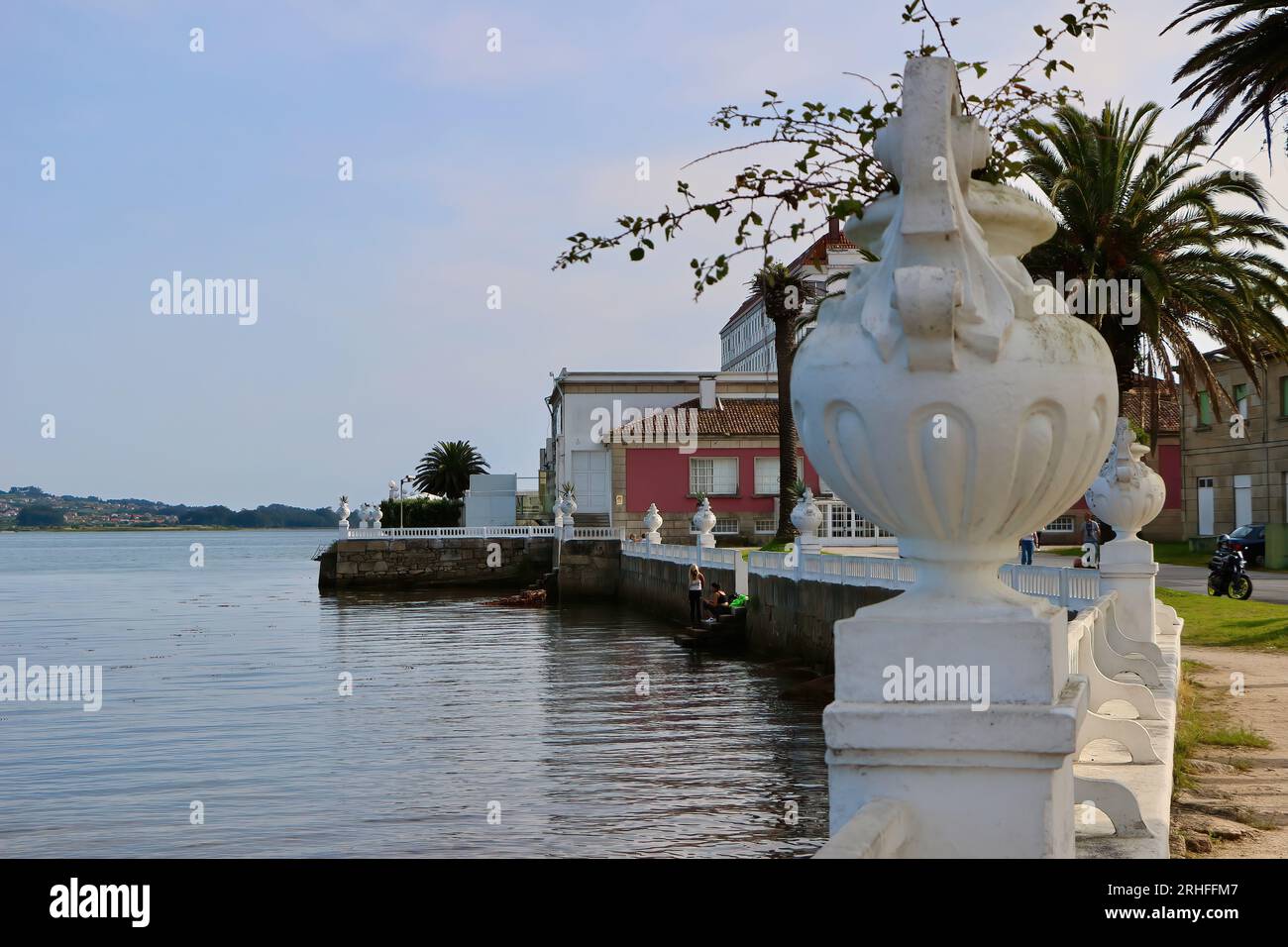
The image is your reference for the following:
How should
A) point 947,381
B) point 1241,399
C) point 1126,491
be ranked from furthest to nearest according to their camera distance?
1. point 1241,399
2. point 1126,491
3. point 947,381

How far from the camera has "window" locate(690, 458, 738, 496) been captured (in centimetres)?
5378

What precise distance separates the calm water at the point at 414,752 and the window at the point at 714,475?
18.8 metres

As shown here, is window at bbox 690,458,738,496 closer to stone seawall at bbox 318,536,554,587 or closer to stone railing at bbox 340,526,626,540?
stone railing at bbox 340,526,626,540

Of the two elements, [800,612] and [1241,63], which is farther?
[800,612]

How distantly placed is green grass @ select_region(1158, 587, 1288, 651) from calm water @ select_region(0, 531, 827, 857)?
5.66 m

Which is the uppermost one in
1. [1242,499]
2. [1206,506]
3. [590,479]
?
[590,479]

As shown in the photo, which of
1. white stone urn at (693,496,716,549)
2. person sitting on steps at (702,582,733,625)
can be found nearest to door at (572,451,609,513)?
white stone urn at (693,496,716,549)

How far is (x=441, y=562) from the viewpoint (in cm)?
5528

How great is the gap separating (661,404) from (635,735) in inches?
1654

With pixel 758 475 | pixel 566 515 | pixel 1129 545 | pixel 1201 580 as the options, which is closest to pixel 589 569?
pixel 566 515

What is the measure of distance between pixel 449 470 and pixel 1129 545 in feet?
263

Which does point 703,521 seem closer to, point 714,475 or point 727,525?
point 727,525

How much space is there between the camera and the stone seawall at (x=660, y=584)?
3478 cm
